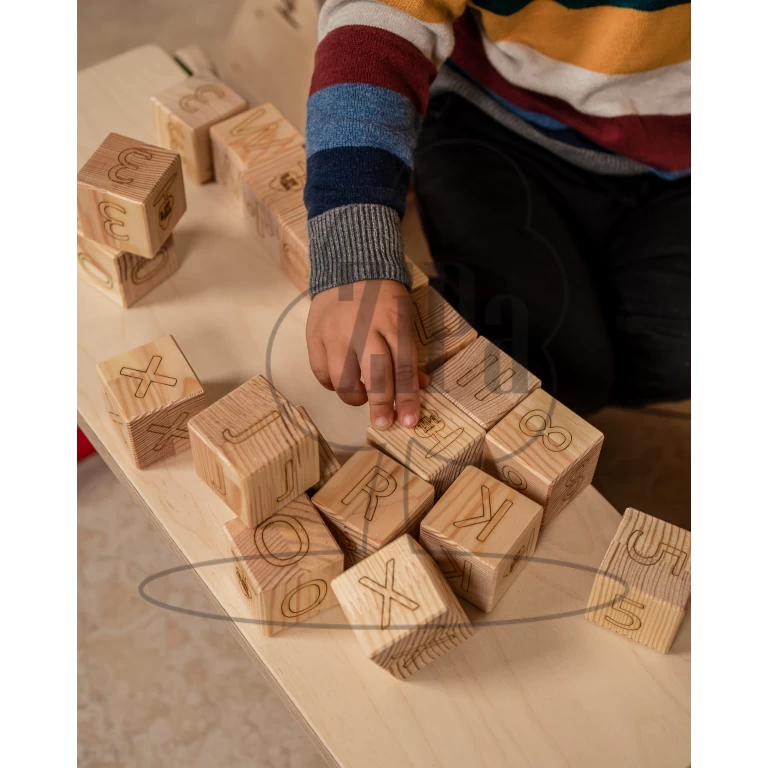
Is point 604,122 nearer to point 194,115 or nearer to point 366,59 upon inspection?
point 366,59

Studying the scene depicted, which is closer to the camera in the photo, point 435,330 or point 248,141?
point 435,330

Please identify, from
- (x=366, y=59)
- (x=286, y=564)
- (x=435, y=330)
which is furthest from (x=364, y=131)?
(x=286, y=564)

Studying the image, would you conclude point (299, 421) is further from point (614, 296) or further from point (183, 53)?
point (183, 53)

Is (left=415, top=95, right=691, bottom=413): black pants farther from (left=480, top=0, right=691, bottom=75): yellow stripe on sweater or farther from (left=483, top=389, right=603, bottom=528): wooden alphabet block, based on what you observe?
(left=483, top=389, right=603, bottom=528): wooden alphabet block

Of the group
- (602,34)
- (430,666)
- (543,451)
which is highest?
(602,34)

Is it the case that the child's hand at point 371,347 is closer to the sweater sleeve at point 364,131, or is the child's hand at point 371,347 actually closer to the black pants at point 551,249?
the sweater sleeve at point 364,131

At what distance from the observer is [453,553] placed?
2.10 ft

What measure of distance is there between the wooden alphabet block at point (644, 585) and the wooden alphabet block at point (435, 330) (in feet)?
0.71

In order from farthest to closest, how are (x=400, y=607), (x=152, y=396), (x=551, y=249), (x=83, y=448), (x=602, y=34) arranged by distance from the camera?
(x=83, y=448)
(x=551, y=249)
(x=602, y=34)
(x=152, y=396)
(x=400, y=607)

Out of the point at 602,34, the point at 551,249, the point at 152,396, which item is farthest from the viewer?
the point at 551,249

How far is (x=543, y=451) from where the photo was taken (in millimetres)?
684

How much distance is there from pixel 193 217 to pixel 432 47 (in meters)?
0.31

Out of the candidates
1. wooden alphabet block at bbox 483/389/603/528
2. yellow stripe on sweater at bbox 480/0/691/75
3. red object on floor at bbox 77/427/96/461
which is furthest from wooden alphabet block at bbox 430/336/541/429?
red object on floor at bbox 77/427/96/461

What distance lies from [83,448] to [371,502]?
65 centimetres
